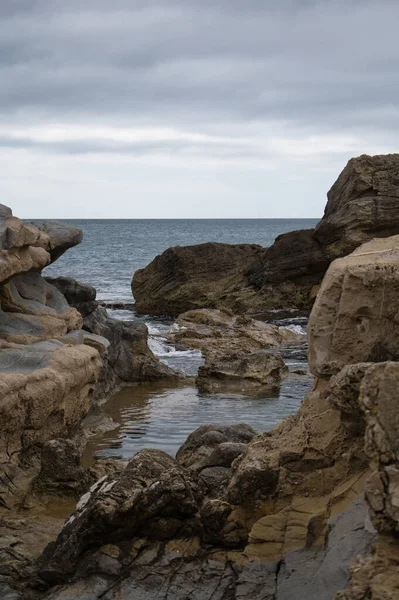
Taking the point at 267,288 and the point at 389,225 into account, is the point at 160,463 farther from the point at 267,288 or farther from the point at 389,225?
the point at 267,288

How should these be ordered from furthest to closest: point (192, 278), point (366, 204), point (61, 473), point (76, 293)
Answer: point (192, 278), point (366, 204), point (76, 293), point (61, 473)

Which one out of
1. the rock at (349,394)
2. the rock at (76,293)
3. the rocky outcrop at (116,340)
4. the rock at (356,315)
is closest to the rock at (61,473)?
the rock at (356,315)

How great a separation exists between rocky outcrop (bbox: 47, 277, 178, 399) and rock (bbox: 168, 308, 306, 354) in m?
2.92

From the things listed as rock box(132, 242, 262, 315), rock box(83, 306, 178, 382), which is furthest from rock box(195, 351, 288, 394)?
rock box(132, 242, 262, 315)

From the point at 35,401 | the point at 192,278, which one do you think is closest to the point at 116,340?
the point at 35,401

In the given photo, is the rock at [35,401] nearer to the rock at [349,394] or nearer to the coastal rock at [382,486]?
the rock at [349,394]

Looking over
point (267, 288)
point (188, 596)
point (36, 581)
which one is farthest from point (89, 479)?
point (267, 288)

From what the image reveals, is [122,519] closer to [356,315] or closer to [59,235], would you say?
[356,315]

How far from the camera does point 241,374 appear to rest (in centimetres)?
1880

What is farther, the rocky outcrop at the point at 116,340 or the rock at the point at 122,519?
the rocky outcrop at the point at 116,340

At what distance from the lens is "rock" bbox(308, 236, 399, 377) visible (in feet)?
22.8

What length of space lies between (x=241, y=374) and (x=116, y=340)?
264 cm

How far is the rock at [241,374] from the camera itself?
18297mm

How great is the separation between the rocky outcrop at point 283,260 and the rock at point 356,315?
71.4 feet
